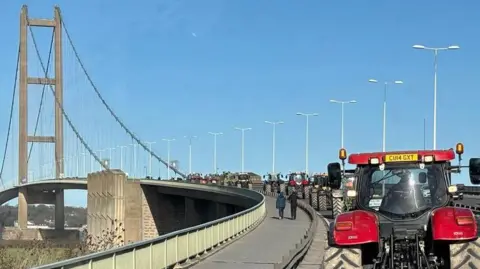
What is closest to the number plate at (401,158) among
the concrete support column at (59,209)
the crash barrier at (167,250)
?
the crash barrier at (167,250)

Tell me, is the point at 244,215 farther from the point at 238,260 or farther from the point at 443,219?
the point at 443,219

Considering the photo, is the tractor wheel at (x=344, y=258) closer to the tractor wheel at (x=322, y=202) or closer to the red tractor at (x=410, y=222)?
the red tractor at (x=410, y=222)

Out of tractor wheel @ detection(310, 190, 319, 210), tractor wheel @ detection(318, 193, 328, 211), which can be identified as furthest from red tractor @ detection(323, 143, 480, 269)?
tractor wheel @ detection(310, 190, 319, 210)

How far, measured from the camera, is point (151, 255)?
14977mm

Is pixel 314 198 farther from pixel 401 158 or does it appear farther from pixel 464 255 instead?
pixel 464 255

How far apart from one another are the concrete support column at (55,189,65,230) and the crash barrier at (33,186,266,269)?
74.1 m

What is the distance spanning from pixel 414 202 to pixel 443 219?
2.04 feet

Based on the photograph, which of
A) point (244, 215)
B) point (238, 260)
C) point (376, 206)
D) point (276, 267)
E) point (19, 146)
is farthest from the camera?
point (19, 146)

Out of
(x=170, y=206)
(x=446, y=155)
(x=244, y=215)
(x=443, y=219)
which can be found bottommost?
(x=170, y=206)

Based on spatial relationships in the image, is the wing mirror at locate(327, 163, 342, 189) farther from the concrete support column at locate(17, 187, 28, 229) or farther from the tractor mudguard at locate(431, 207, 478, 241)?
the concrete support column at locate(17, 187, 28, 229)

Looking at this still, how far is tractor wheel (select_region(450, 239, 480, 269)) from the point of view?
31.3ft

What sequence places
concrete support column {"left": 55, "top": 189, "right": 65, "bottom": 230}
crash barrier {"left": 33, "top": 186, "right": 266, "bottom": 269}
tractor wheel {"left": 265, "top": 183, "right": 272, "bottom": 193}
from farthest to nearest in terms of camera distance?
concrete support column {"left": 55, "top": 189, "right": 65, "bottom": 230} → tractor wheel {"left": 265, "top": 183, "right": 272, "bottom": 193} → crash barrier {"left": 33, "top": 186, "right": 266, "bottom": 269}

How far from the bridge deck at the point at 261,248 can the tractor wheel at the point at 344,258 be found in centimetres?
825

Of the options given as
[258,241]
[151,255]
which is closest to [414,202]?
[151,255]
